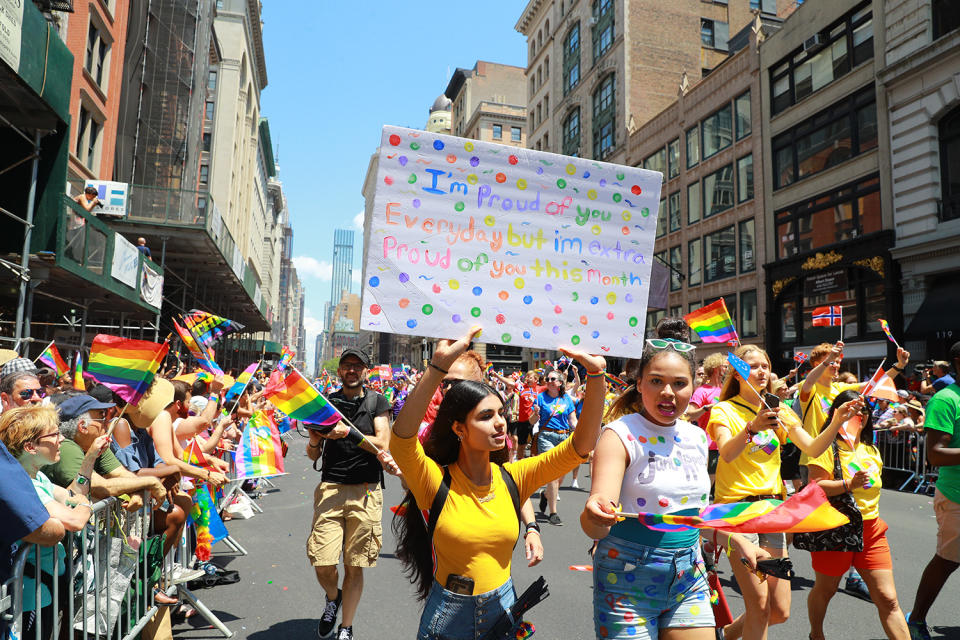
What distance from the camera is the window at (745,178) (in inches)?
1129

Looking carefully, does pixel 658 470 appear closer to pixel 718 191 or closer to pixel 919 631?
pixel 919 631

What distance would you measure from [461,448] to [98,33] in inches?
929

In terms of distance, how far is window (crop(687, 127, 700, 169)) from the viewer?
32.6 meters

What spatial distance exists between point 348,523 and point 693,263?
100 feet

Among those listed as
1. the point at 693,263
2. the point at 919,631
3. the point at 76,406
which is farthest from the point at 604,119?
the point at 76,406

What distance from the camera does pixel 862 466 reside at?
4.71 metres

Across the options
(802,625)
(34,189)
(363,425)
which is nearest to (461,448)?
(363,425)

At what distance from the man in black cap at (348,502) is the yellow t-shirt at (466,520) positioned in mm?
1851

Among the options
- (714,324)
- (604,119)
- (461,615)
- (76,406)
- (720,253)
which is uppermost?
(604,119)

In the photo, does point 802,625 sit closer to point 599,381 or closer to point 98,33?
point 599,381

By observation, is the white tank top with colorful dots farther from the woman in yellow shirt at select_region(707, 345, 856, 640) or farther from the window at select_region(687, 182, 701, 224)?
the window at select_region(687, 182, 701, 224)

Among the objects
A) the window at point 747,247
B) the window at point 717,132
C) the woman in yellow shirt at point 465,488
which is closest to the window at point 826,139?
the window at point 747,247

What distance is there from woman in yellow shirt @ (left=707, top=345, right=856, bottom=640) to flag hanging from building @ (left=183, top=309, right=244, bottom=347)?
5.52 meters

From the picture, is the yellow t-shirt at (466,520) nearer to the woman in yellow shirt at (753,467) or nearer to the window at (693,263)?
the woman in yellow shirt at (753,467)
